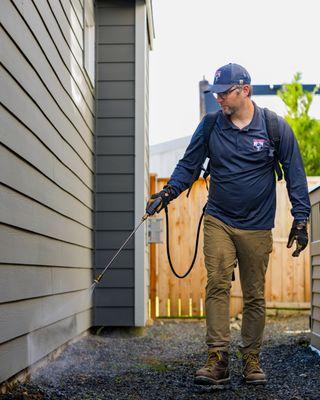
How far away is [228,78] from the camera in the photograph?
4.55 meters

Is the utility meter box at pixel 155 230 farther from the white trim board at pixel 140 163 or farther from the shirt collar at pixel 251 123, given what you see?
the shirt collar at pixel 251 123

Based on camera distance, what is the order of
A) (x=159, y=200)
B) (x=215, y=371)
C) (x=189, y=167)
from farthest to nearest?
(x=189, y=167) → (x=159, y=200) → (x=215, y=371)

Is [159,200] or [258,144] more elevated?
[258,144]

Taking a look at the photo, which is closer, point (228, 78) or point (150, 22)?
point (228, 78)

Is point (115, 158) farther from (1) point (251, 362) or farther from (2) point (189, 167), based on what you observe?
(1) point (251, 362)

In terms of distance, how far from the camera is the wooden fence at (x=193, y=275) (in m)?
9.95

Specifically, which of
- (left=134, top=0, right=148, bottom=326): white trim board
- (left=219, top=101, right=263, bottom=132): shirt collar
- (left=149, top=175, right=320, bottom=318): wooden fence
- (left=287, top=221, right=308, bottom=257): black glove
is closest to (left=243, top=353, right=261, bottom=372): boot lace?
(left=287, top=221, right=308, bottom=257): black glove

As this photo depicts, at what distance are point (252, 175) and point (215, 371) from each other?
1.16m

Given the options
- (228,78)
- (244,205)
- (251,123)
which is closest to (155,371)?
(244,205)

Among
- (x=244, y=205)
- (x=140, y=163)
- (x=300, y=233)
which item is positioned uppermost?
(x=140, y=163)

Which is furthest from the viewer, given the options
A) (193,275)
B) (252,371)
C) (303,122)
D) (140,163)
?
(303,122)

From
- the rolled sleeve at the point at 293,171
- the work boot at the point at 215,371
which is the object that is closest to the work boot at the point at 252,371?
the work boot at the point at 215,371

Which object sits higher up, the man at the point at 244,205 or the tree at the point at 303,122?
the tree at the point at 303,122

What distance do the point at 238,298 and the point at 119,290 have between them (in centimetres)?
288
